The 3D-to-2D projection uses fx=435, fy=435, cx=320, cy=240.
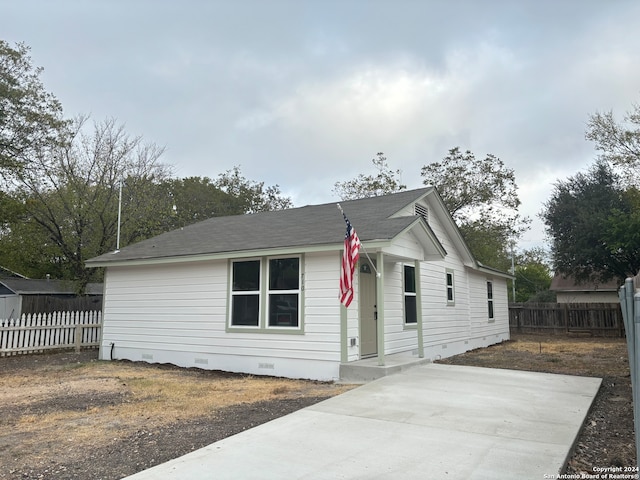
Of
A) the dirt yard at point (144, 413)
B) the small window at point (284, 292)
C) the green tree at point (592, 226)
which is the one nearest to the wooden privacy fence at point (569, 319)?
the green tree at point (592, 226)

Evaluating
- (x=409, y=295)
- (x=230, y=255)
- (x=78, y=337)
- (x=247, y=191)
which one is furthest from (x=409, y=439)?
(x=247, y=191)

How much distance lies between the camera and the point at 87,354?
13.2 meters

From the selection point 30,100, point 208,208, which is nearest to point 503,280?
point 30,100

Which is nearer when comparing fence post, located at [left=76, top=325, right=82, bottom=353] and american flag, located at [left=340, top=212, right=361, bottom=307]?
american flag, located at [left=340, top=212, right=361, bottom=307]

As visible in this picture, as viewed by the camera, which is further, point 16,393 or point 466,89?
point 466,89

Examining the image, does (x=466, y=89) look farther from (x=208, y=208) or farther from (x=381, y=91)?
(x=208, y=208)

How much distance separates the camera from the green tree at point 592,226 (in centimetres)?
2167

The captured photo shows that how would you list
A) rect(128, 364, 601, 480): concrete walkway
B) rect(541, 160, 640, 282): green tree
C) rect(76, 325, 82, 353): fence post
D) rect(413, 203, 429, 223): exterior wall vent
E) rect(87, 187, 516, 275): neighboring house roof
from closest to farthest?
1. rect(128, 364, 601, 480): concrete walkway
2. rect(87, 187, 516, 275): neighboring house roof
3. rect(413, 203, 429, 223): exterior wall vent
4. rect(76, 325, 82, 353): fence post
5. rect(541, 160, 640, 282): green tree

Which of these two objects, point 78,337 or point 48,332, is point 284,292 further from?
point 48,332

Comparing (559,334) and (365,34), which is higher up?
(365,34)

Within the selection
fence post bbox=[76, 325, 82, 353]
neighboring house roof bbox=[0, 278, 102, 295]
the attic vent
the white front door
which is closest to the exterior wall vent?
the attic vent

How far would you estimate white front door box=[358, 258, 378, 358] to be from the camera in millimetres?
8992

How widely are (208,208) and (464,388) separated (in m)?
30.2

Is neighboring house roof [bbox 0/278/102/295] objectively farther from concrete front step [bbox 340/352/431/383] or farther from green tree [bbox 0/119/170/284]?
concrete front step [bbox 340/352/431/383]
